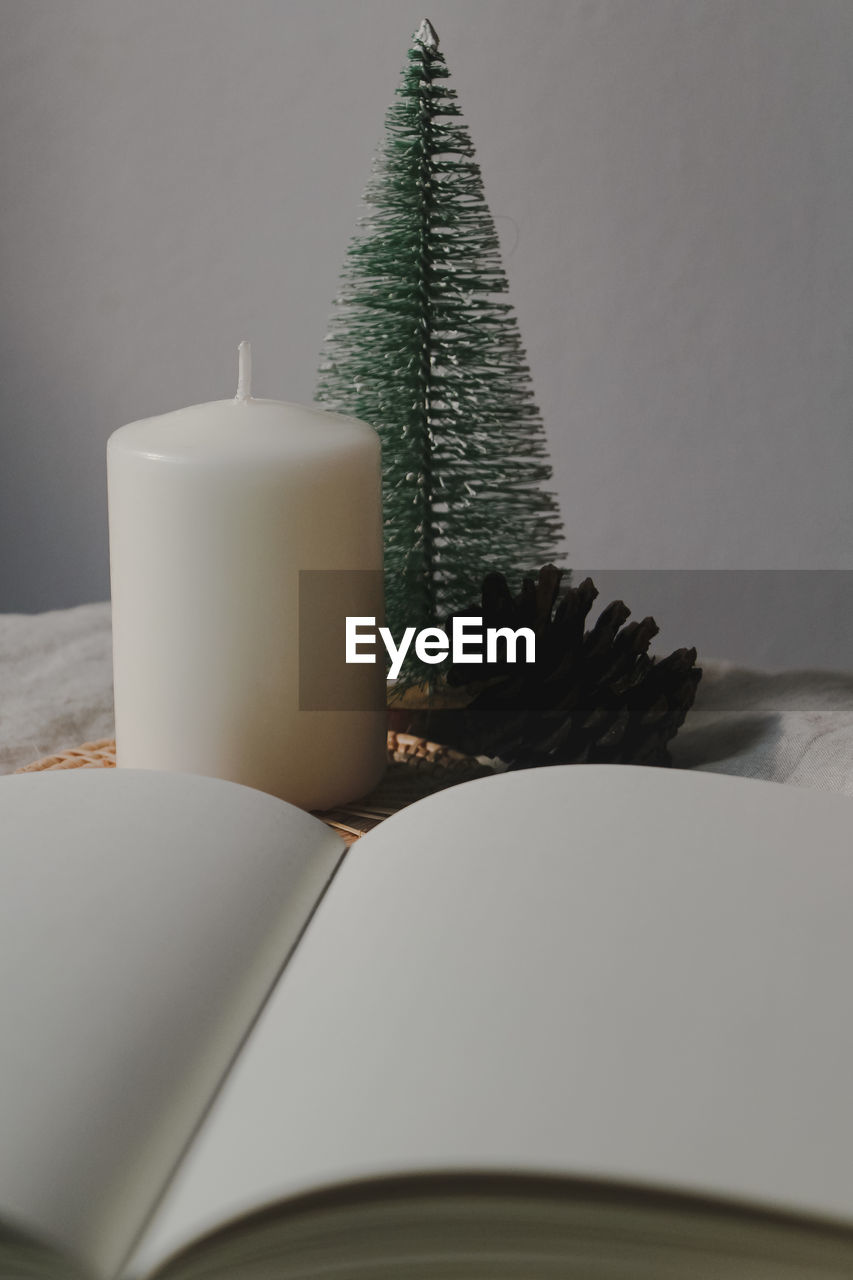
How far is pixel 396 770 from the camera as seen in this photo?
483 mm

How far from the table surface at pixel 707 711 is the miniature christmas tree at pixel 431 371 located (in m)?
0.12

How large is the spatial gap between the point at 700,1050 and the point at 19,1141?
0.38 ft

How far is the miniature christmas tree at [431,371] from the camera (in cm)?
51

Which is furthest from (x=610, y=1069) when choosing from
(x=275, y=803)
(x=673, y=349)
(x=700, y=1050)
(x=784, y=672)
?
(x=673, y=349)

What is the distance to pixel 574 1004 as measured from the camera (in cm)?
22

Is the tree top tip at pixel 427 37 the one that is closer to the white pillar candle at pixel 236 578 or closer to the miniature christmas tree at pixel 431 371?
the miniature christmas tree at pixel 431 371

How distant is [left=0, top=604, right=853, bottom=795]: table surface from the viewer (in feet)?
1.58

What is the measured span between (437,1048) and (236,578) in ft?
0.72

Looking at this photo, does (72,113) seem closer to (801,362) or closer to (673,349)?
(673,349)

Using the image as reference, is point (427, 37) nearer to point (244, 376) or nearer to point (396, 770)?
point (244, 376)
